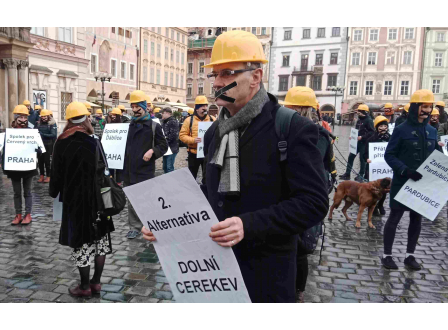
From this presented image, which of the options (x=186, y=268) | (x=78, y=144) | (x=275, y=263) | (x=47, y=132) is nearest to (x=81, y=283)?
(x=78, y=144)

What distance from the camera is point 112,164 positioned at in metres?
7.16

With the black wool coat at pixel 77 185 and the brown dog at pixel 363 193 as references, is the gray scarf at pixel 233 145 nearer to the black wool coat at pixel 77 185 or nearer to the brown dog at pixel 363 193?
the black wool coat at pixel 77 185

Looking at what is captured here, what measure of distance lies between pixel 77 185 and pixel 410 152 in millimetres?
3762

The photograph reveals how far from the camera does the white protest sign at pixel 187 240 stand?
1.80 metres

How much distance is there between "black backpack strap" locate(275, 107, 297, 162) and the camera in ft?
5.86

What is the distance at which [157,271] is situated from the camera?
4.62 metres

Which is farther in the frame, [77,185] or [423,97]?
[423,97]

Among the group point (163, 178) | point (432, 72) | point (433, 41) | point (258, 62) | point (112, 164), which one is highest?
point (433, 41)

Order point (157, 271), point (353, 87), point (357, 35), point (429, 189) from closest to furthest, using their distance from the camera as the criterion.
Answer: point (157, 271) → point (429, 189) → point (357, 35) → point (353, 87)

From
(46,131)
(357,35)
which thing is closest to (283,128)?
(46,131)

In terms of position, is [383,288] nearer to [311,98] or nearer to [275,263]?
[311,98]

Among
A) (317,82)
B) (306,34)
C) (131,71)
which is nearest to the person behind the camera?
(131,71)

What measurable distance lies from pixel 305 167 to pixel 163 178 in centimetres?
64

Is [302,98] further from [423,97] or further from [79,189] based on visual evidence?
[79,189]
